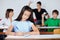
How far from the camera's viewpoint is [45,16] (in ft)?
22.0

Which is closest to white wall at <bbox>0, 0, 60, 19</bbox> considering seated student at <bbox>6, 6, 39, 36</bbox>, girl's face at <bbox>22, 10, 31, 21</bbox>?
seated student at <bbox>6, 6, 39, 36</bbox>

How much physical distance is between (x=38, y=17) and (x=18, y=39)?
4.32 meters

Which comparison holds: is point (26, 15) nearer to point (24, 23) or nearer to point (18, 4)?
point (24, 23)

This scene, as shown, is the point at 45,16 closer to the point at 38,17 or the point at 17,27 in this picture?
the point at 38,17

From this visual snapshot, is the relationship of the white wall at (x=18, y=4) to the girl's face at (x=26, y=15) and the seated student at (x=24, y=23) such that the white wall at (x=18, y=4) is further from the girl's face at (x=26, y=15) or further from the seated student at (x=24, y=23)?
the girl's face at (x=26, y=15)

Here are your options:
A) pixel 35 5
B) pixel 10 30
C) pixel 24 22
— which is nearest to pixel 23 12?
pixel 24 22

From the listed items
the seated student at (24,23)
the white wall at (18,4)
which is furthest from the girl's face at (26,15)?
the white wall at (18,4)

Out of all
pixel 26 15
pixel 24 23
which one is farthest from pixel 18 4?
pixel 26 15

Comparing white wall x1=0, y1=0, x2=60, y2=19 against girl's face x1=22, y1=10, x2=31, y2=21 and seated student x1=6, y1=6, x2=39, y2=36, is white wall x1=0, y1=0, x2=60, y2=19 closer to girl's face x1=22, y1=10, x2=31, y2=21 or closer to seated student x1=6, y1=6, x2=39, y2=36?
seated student x1=6, y1=6, x2=39, y2=36

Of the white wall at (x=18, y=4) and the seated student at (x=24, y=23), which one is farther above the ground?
the white wall at (x=18, y=4)

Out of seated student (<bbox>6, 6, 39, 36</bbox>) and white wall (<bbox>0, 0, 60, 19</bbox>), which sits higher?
white wall (<bbox>0, 0, 60, 19</bbox>)

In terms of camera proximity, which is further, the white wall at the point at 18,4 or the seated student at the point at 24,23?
the white wall at the point at 18,4

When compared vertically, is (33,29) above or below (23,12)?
below

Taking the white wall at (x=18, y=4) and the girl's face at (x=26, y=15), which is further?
the white wall at (x=18, y=4)
